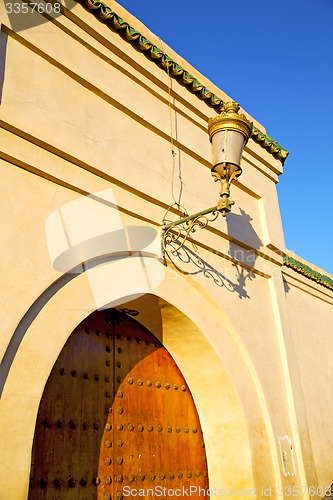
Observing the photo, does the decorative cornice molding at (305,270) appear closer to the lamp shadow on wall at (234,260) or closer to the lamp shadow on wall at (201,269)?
the lamp shadow on wall at (234,260)

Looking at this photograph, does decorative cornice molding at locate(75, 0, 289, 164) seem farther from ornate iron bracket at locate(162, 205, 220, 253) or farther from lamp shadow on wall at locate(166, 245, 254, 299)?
lamp shadow on wall at locate(166, 245, 254, 299)

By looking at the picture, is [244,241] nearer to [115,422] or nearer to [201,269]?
[201,269]

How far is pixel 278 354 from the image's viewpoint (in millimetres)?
4746

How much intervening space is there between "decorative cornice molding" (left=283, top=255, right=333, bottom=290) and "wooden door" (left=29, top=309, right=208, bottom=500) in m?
2.44

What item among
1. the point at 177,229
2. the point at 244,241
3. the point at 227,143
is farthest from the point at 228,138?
the point at 244,241

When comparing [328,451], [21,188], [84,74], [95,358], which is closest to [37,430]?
[95,358]

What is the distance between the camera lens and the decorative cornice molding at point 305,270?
5.85m

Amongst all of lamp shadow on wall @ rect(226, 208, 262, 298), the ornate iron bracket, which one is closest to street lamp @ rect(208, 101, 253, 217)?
the ornate iron bracket

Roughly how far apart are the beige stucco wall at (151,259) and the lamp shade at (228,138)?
2.20 ft

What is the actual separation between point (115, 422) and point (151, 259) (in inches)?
50.7

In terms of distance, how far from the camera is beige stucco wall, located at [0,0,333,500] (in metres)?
2.72

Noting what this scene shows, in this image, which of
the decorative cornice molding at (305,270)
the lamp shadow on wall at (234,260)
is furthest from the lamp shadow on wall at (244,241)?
the decorative cornice molding at (305,270)

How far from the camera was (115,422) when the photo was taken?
11.2 ft

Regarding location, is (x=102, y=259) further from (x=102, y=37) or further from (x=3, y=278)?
(x=102, y=37)
